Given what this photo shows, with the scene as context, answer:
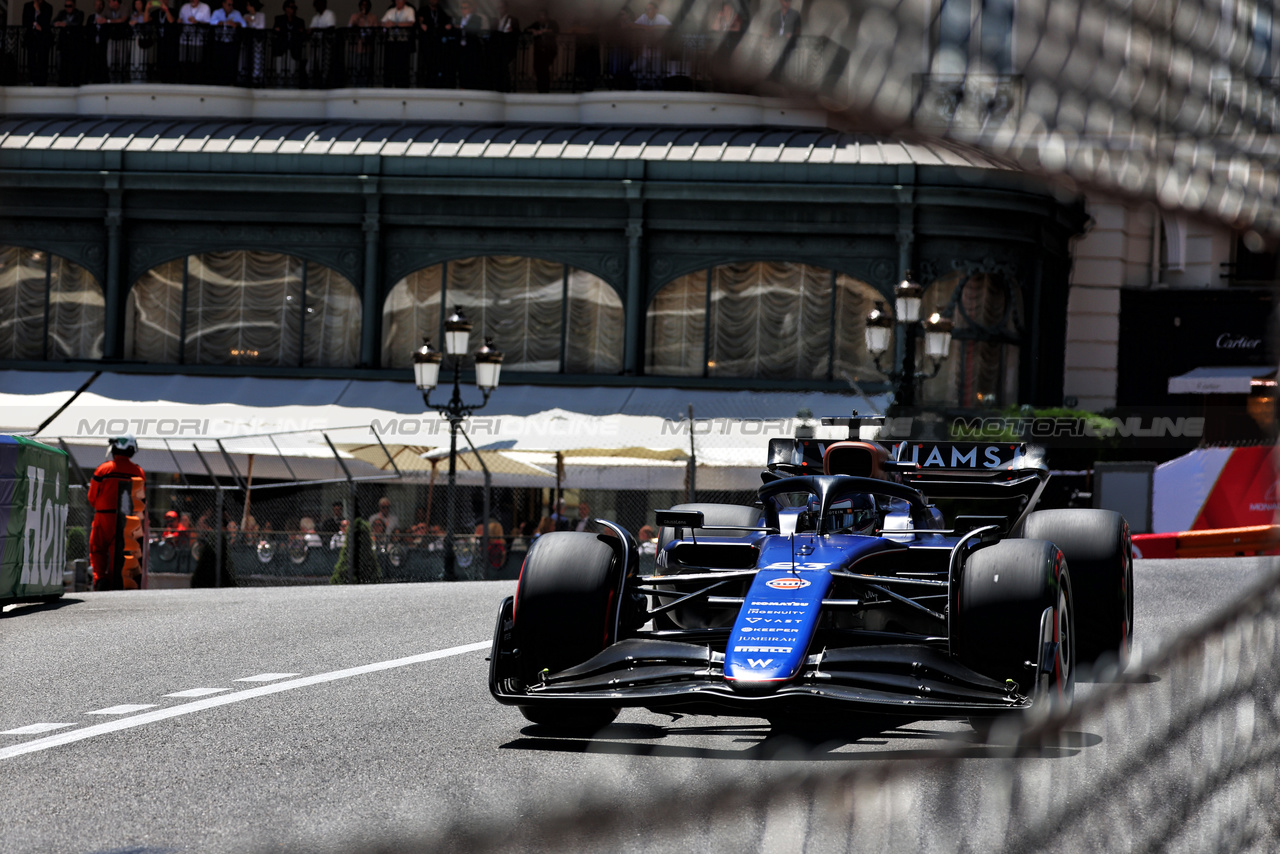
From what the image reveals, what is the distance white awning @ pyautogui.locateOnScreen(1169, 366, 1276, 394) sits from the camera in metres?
32.3

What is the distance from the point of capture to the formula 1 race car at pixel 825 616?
615 centimetres

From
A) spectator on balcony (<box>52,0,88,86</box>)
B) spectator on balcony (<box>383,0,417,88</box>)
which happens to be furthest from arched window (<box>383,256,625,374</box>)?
spectator on balcony (<box>52,0,88,86</box>)

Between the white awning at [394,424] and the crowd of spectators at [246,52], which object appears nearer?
the white awning at [394,424]

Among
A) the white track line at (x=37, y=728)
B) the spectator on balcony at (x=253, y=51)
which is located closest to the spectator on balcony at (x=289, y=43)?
the spectator on balcony at (x=253, y=51)

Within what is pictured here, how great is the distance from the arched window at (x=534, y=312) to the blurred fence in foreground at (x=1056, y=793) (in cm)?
2754

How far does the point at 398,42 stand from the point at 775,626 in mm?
26675

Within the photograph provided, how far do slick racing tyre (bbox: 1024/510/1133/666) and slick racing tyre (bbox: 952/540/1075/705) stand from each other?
1.28m

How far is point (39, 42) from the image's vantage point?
105 ft

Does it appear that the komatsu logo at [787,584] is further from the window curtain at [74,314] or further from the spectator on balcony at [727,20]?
the window curtain at [74,314]

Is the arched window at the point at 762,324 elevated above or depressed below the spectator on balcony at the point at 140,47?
below

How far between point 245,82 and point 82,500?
46.4 ft

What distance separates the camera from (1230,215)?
156 centimetres

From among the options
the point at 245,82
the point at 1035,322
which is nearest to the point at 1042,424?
the point at 1035,322

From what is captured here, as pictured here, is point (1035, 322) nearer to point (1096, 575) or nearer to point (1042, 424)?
point (1042, 424)
